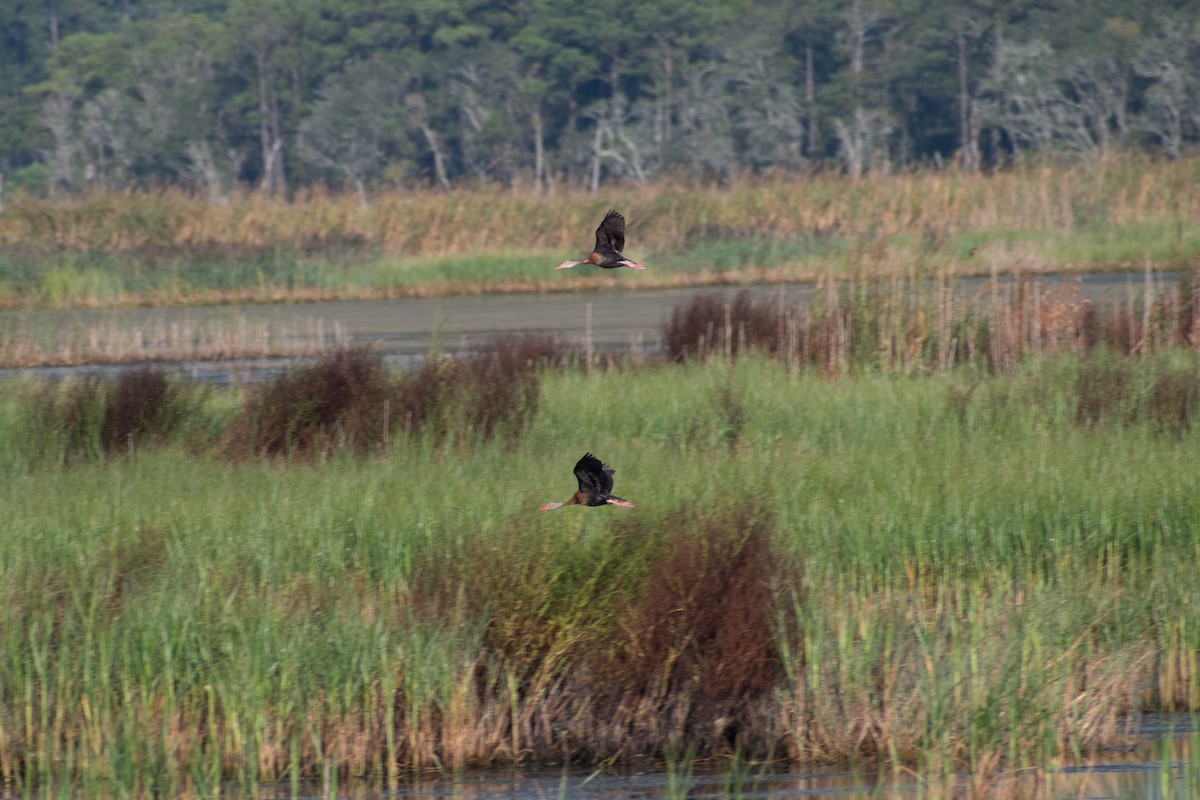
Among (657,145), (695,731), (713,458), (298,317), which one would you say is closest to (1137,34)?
(657,145)

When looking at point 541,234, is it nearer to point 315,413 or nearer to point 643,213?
point 643,213

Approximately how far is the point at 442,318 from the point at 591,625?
18.7m

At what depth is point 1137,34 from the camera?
49094 mm

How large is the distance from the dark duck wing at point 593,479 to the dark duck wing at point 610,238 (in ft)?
2.29

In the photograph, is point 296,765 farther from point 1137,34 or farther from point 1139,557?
point 1137,34

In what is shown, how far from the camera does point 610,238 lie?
18.5 ft

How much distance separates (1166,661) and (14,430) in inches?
303

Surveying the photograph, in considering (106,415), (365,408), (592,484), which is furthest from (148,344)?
(592,484)

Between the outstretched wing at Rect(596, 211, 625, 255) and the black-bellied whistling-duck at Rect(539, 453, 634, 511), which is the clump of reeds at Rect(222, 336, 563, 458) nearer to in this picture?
the black-bellied whistling-duck at Rect(539, 453, 634, 511)

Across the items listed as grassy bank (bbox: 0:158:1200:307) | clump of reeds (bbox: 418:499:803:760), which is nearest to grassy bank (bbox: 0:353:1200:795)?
clump of reeds (bbox: 418:499:803:760)

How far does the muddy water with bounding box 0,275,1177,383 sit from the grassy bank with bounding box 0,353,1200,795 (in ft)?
34.0

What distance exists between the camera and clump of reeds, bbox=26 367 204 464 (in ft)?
37.2

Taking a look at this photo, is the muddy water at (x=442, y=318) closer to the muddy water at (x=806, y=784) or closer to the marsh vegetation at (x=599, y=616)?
the marsh vegetation at (x=599, y=616)

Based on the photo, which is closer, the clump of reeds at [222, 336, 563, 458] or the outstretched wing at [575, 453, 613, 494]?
the outstretched wing at [575, 453, 613, 494]
